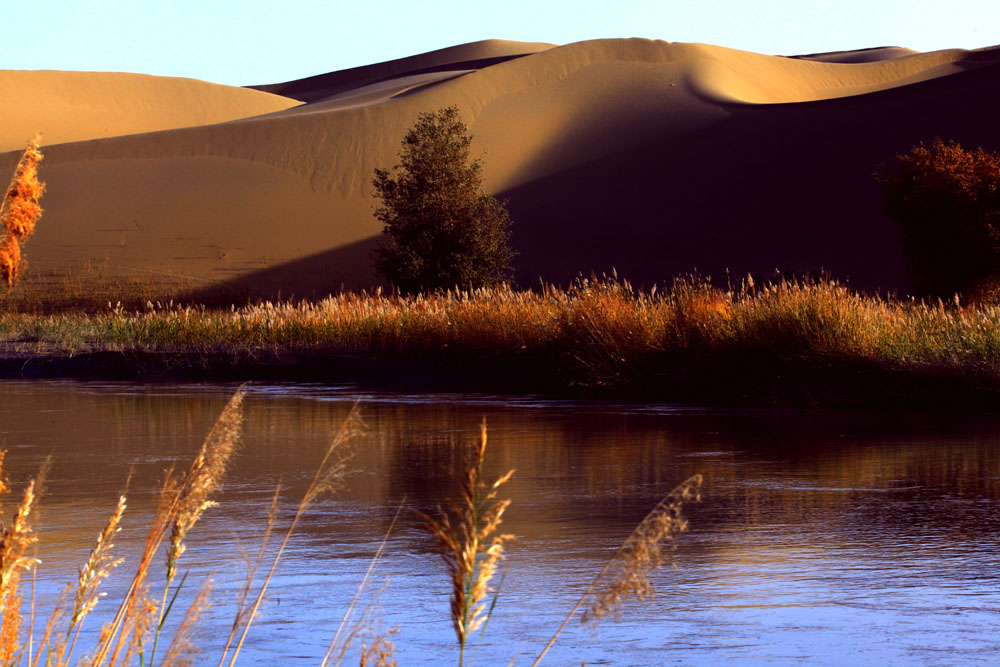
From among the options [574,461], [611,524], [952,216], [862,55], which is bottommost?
[611,524]

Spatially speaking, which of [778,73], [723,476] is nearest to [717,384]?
[723,476]

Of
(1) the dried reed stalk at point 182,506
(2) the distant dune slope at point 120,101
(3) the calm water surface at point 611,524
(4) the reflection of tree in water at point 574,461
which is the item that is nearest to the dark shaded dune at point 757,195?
(4) the reflection of tree in water at point 574,461

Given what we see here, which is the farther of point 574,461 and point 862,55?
point 862,55

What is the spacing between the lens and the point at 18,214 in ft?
12.1

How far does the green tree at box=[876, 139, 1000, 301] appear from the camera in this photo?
31.0m

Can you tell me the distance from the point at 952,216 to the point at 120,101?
11791 centimetres

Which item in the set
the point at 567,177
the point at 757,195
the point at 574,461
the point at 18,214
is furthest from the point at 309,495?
the point at 567,177

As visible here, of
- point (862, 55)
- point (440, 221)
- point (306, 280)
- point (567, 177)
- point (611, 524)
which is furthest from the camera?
point (862, 55)


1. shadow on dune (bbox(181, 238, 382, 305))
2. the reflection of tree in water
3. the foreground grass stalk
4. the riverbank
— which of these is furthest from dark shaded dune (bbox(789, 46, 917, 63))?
the foreground grass stalk

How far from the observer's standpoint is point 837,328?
57.4 ft

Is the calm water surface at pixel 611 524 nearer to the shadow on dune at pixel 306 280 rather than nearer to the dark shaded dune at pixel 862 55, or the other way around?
the shadow on dune at pixel 306 280

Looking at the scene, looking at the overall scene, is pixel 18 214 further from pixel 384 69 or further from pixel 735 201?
pixel 384 69

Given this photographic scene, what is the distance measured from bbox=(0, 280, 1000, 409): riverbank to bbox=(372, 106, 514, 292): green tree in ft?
30.5

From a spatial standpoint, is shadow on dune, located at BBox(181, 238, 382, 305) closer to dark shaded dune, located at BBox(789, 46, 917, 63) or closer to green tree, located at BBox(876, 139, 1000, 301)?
green tree, located at BBox(876, 139, 1000, 301)
